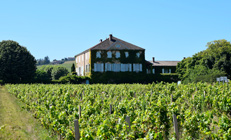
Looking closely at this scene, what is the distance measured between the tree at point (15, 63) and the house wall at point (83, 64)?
8.38 m

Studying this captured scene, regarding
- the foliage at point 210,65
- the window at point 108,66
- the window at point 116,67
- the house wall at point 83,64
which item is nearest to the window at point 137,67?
the window at point 116,67

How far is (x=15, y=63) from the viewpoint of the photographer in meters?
44.8

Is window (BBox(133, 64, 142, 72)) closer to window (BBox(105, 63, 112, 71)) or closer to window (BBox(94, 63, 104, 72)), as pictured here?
window (BBox(105, 63, 112, 71))

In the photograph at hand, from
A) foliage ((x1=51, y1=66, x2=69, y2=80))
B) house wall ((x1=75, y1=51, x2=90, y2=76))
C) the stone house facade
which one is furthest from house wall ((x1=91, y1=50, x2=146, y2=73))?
foliage ((x1=51, y1=66, x2=69, y2=80))

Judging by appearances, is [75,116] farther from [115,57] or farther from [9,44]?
[9,44]

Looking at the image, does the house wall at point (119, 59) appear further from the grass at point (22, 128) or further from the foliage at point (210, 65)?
the grass at point (22, 128)

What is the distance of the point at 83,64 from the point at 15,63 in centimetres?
1128

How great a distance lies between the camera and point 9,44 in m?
46.9

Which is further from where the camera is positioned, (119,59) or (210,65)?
(119,59)

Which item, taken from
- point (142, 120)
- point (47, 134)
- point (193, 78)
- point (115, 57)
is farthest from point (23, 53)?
point (142, 120)

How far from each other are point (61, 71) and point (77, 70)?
3051 cm

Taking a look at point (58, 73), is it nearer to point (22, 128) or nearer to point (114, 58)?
point (114, 58)

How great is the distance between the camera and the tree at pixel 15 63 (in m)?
43.4

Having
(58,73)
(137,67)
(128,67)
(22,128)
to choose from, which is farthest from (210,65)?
(58,73)
